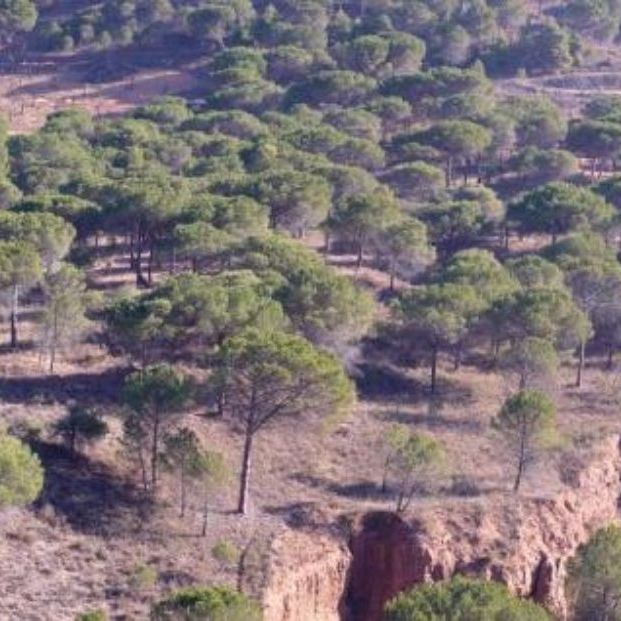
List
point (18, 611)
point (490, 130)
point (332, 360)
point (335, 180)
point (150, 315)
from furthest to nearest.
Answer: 1. point (490, 130)
2. point (335, 180)
3. point (150, 315)
4. point (332, 360)
5. point (18, 611)

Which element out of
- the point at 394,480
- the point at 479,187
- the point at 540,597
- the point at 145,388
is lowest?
the point at 540,597

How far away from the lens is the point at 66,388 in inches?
1599

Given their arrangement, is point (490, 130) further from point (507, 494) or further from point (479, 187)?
point (507, 494)

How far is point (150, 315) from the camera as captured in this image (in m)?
40.2

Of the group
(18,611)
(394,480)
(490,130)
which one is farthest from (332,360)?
(490,130)

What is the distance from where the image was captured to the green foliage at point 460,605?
88.4ft

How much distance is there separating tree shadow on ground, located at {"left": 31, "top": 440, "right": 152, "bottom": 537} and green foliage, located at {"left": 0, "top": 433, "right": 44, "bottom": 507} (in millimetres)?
1707

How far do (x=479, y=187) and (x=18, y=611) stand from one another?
43.0 m

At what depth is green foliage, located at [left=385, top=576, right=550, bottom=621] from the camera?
2695 centimetres

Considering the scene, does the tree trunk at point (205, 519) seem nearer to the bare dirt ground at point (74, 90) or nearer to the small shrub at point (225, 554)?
the small shrub at point (225, 554)

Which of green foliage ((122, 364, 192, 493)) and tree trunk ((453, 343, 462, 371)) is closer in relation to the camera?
green foliage ((122, 364, 192, 493))

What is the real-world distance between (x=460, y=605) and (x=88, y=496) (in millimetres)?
12593

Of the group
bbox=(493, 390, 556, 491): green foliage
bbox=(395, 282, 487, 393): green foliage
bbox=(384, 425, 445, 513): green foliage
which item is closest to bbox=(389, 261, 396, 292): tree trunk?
bbox=(395, 282, 487, 393): green foliage

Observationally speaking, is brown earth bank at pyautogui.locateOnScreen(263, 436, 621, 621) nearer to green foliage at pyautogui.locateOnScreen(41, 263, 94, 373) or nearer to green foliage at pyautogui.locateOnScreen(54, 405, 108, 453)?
green foliage at pyautogui.locateOnScreen(54, 405, 108, 453)
